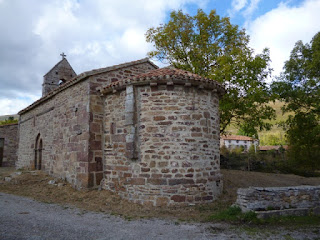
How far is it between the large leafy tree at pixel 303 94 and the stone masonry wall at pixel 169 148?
9.36 meters

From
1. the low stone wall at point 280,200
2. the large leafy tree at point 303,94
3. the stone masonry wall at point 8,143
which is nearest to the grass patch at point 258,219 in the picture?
the low stone wall at point 280,200

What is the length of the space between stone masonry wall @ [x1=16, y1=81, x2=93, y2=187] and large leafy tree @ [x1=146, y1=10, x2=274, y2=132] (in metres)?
6.54

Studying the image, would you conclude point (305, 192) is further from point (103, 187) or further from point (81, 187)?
point (81, 187)

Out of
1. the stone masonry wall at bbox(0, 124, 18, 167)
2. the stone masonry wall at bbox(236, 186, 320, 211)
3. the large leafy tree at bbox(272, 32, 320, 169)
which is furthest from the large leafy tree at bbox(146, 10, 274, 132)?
the stone masonry wall at bbox(0, 124, 18, 167)

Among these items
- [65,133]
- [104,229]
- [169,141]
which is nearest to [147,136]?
[169,141]

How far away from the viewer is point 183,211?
22.2 feet

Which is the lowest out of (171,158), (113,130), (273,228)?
(273,228)

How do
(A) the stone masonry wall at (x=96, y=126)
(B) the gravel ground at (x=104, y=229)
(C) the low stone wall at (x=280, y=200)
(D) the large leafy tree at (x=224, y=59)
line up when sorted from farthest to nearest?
(D) the large leafy tree at (x=224, y=59)
(A) the stone masonry wall at (x=96, y=126)
(C) the low stone wall at (x=280, y=200)
(B) the gravel ground at (x=104, y=229)

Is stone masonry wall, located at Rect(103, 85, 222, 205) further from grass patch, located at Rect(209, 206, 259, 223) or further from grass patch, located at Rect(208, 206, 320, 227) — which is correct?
grass patch, located at Rect(208, 206, 320, 227)

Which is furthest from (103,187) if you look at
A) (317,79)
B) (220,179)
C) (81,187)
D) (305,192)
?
(317,79)

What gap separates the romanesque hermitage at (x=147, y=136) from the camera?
292 inches

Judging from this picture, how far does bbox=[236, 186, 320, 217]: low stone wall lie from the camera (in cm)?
604

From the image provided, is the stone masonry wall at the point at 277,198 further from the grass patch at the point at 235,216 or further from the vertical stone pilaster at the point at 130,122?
the vertical stone pilaster at the point at 130,122

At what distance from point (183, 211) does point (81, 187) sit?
4034mm
